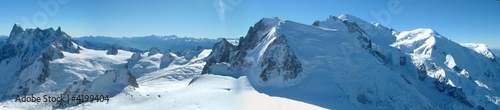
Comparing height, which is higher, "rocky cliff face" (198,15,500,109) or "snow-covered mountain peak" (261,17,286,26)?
"snow-covered mountain peak" (261,17,286,26)

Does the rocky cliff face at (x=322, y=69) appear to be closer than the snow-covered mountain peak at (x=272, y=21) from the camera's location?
Yes

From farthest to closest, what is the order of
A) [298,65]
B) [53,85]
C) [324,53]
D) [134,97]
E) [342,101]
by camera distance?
1. [53,85]
2. [324,53]
3. [298,65]
4. [342,101]
5. [134,97]

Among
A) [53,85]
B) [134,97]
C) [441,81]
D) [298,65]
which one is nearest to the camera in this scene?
[134,97]

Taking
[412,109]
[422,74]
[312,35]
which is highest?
[312,35]

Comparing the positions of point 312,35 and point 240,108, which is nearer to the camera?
point 240,108

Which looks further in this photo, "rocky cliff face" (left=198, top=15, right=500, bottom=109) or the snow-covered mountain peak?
the snow-covered mountain peak

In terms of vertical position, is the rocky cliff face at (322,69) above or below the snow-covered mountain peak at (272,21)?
below

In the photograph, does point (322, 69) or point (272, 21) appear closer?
point (322, 69)

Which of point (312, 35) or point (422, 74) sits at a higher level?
point (312, 35)

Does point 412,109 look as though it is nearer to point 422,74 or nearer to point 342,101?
point 342,101

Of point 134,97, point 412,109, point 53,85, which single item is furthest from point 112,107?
point 53,85

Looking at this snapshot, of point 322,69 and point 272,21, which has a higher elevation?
point 272,21
